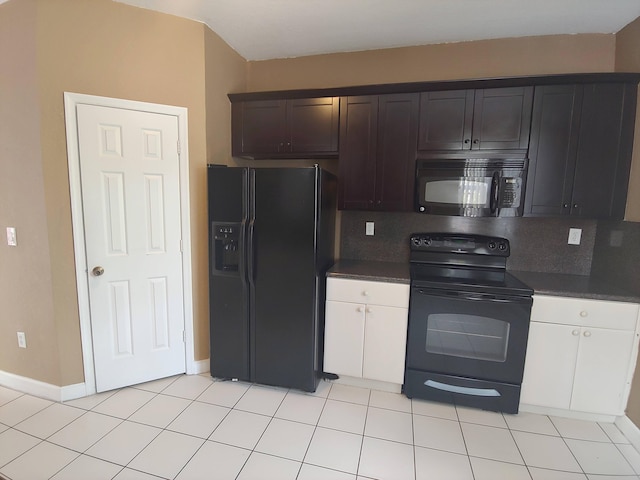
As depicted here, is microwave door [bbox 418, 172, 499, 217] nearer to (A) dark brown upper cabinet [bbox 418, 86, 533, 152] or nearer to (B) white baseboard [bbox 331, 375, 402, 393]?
(A) dark brown upper cabinet [bbox 418, 86, 533, 152]

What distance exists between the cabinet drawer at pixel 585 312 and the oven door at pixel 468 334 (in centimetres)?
10

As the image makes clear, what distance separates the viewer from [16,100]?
199 centimetres

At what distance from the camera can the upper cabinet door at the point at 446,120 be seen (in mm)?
2219

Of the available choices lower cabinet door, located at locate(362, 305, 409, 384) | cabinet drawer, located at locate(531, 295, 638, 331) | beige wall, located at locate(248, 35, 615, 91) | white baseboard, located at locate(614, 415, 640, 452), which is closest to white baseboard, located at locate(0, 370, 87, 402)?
lower cabinet door, located at locate(362, 305, 409, 384)

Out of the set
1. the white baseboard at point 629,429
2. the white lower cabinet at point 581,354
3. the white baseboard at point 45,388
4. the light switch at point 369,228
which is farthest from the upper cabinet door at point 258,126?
the white baseboard at point 629,429

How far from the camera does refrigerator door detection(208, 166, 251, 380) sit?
2236 millimetres

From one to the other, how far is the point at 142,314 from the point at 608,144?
3537mm

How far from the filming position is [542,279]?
2.24 metres

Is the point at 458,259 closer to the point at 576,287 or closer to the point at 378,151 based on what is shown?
the point at 576,287

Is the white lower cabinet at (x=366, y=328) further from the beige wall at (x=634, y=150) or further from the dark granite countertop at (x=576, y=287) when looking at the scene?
the beige wall at (x=634, y=150)

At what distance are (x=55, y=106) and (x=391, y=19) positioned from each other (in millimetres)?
2340

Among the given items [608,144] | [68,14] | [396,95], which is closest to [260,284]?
[396,95]

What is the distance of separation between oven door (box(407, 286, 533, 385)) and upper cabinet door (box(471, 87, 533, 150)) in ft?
3.58

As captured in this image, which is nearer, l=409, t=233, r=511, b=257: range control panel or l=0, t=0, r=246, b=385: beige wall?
l=0, t=0, r=246, b=385: beige wall
